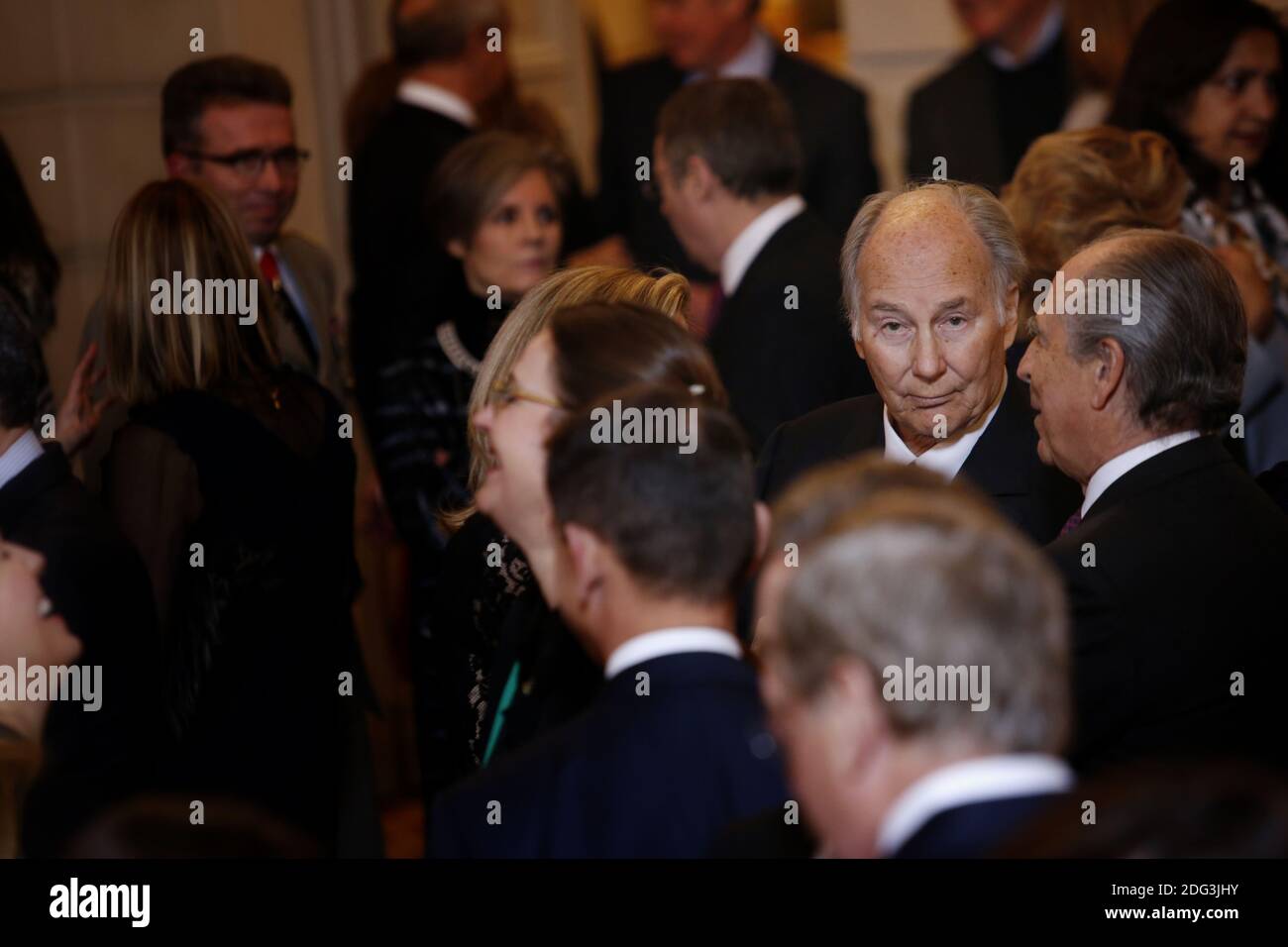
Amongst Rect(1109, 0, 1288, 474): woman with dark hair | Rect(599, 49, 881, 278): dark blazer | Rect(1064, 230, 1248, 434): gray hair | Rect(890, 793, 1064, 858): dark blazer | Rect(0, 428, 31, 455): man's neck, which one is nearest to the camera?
Rect(890, 793, 1064, 858): dark blazer

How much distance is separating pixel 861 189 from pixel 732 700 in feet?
11.4

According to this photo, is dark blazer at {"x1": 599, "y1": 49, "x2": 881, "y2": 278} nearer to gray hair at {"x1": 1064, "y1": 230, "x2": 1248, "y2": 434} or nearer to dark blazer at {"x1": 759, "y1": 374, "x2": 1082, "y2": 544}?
dark blazer at {"x1": 759, "y1": 374, "x2": 1082, "y2": 544}

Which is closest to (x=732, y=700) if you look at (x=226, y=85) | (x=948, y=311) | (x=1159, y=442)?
(x=1159, y=442)

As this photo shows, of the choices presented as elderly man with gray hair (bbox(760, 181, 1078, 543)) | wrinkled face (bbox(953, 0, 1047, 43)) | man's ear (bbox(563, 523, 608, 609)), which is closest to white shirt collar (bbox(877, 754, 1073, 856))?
man's ear (bbox(563, 523, 608, 609))

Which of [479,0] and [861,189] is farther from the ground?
[479,0]

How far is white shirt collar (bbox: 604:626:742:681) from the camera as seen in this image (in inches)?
71.0

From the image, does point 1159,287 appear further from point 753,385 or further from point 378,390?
point 378,390

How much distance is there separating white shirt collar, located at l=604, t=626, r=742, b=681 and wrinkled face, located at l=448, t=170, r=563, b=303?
7.69 feet

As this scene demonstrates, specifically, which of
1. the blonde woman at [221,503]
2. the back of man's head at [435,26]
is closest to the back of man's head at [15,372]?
the blonde woman at [221,503]

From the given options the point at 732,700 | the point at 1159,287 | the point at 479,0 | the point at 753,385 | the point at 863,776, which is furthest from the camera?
the point at 479,0

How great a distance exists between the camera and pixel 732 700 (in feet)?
5.91

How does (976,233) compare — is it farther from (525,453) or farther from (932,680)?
(932,680)

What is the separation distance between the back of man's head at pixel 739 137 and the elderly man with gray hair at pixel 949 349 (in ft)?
3.27
